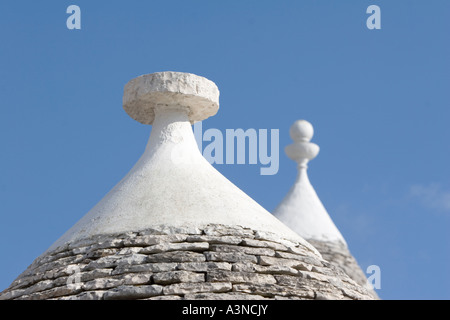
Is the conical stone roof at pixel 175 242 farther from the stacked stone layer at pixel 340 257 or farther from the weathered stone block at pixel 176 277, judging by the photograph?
the stacked stone layer at pixel 340 257

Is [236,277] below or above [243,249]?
below

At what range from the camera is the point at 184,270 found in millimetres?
7387

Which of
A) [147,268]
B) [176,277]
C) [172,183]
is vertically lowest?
[176,277]

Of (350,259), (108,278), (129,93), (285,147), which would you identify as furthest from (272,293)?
(285,147)

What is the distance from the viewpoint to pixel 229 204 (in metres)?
8.41

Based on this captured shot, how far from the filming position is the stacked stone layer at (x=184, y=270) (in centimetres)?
726

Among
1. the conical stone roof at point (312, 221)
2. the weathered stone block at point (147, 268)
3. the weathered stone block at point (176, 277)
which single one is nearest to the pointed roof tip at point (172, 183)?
the weathered stone block at point (147, 268)

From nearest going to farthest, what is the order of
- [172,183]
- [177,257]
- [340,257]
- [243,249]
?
1. [177,257]
2. [243,249]
3. [172,183]
4. [340,257]

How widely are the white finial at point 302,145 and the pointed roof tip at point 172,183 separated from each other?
8.55 m

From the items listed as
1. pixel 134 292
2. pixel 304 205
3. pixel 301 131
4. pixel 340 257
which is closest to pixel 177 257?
pixel 134 292

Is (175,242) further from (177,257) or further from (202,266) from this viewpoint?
(202,266)

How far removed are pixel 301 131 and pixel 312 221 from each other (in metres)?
2.67

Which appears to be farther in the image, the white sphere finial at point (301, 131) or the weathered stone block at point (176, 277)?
the white sphere finial at point (301, 131)
